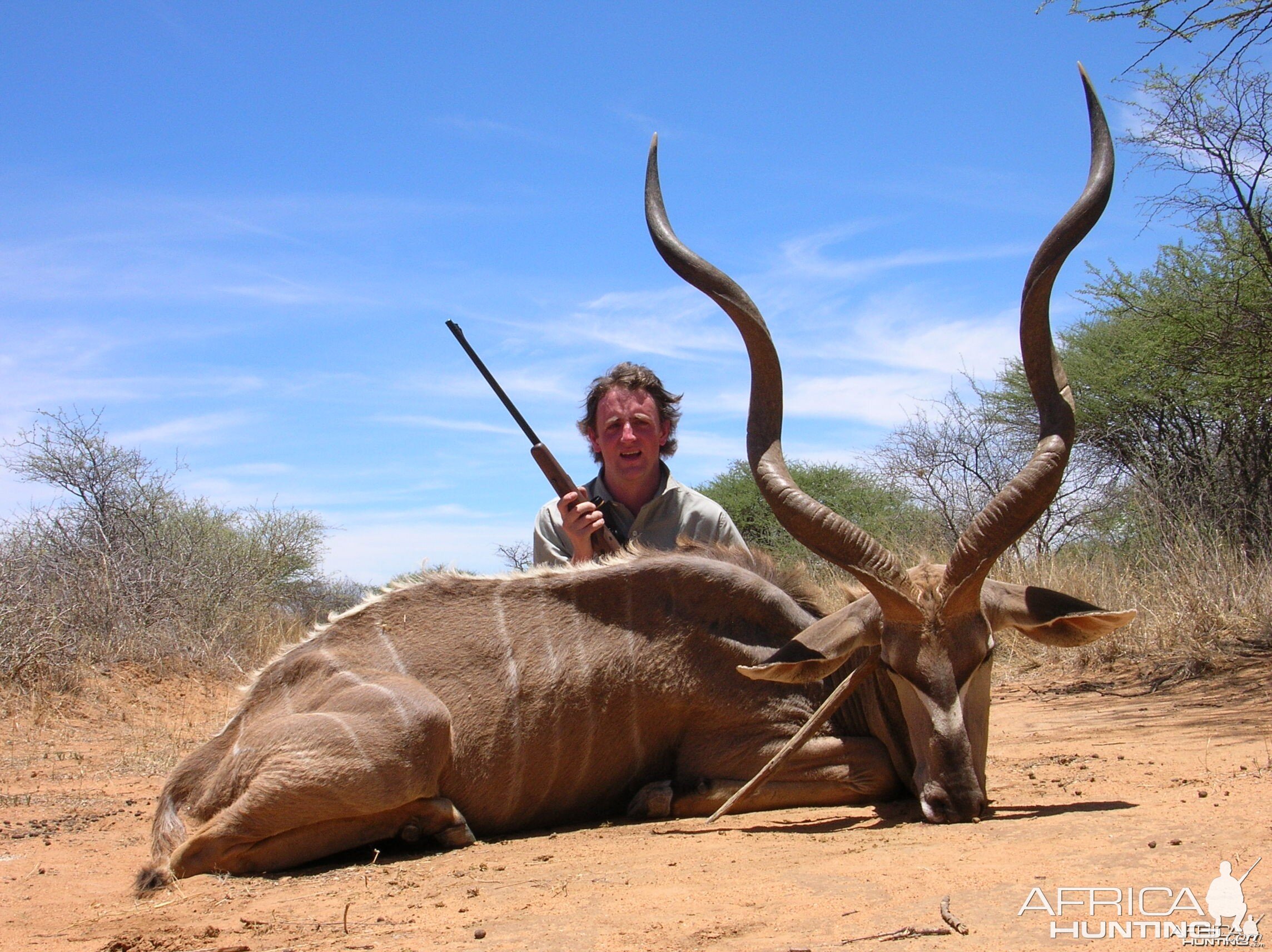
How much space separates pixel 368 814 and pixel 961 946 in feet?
7.49

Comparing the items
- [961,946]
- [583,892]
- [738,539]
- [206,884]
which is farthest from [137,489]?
[961,946]

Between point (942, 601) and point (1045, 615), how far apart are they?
0.41m

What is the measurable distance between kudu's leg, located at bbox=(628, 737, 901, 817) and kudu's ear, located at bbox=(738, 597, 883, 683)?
1.23 ft

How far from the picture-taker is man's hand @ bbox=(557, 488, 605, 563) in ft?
18.0

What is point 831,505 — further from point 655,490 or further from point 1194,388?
point 655,490

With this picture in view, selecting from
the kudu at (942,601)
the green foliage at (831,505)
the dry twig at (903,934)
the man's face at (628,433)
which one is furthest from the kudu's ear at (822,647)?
the green foliage at (831,505)

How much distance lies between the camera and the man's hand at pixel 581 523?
5492 mm

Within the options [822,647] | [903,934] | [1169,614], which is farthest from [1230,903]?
[1169,614]

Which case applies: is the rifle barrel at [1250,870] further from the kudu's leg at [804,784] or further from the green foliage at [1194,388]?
the green foliage at [1194,388]

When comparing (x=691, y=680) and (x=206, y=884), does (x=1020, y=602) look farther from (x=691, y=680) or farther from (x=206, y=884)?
(x=206, y=884)

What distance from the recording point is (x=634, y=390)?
19.6 feet

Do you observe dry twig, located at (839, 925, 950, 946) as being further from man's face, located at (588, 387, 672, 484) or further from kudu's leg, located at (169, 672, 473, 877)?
man's face, located at (588, 387, 672, 484)

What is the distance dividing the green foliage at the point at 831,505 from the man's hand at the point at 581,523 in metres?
7.46

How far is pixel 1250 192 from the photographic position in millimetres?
8250
